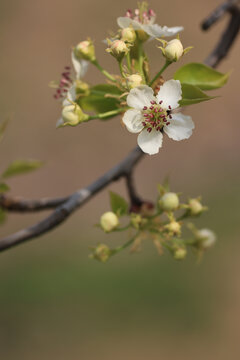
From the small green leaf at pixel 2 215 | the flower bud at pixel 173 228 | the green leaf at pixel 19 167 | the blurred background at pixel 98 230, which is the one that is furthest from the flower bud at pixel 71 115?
the blurred background at pixel 98 230

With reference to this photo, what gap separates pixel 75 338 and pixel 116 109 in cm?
375

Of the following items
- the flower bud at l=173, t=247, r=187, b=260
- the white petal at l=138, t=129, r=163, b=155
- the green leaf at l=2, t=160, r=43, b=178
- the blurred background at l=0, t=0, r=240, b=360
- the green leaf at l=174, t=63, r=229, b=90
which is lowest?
the blurred background at l=0, t=0, r=240, b=360

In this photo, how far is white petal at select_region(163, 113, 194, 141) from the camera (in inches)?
56.0

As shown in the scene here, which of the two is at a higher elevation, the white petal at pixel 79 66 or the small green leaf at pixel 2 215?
the white petal at pixel 79 66

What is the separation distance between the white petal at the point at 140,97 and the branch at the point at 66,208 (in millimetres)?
495

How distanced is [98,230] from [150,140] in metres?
4.32

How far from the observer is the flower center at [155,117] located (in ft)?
4.80

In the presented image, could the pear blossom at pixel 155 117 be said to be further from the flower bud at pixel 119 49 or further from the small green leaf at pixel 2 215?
the small green leaf at pixel 2 215

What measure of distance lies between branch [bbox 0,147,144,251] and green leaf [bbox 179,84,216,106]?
1.87ft

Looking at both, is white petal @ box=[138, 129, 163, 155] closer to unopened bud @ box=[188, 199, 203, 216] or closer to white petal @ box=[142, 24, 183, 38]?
white petal @ box=[142, 24, 183, 38]

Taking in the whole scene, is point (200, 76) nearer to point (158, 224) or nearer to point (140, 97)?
point (140, 97)

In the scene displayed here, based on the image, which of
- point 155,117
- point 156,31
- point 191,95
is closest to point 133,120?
point 155,117

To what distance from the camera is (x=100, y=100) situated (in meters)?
1.66

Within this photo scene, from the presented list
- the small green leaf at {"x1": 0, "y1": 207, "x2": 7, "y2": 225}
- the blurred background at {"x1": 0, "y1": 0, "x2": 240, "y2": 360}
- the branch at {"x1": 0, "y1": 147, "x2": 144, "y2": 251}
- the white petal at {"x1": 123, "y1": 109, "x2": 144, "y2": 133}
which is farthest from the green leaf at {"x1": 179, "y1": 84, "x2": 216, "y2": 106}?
the blurred background at {"x1": 0, "y1": 0, "x2": 240, "y2": 360}
